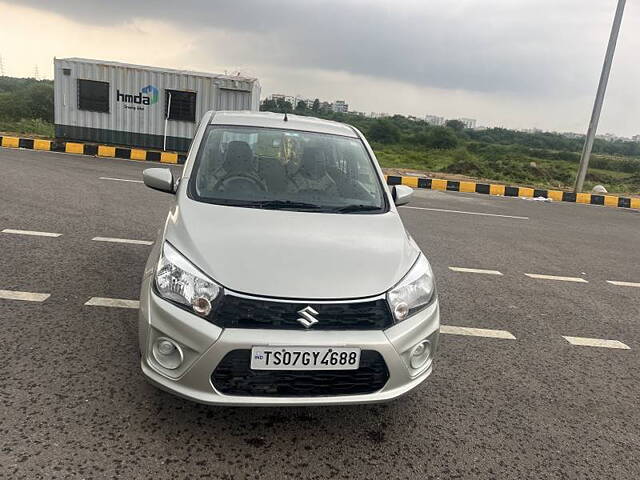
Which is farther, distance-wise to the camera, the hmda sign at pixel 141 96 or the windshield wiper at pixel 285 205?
A: the hmda sign at pixel 141 96

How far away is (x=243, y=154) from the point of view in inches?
142

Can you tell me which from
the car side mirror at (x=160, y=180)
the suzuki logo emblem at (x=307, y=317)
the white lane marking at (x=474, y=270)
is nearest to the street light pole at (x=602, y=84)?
the white lane marking at (x=474, y=270)

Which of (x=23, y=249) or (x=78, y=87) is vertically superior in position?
(x=78, y=87)

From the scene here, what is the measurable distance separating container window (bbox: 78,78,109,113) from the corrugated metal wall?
11 centimetres

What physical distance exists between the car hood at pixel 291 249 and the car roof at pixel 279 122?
1.06 metres

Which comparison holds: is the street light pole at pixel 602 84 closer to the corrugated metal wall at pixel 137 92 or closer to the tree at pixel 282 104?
the corrugated metal wall at pixel 137 92

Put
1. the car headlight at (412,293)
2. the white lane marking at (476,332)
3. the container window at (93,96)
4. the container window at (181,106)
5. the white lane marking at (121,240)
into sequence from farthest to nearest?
the container window at (181,106), the container window at (93,96), the white lane marking at (121,240), the white lane marking at (476,332), the car headlight at (412,293)

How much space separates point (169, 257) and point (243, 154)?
126 cm

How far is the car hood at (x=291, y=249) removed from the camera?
2418 mm

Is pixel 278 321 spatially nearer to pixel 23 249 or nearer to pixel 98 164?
pixel 23 249

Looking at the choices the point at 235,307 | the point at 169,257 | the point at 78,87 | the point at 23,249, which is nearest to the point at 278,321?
the point at 235,307

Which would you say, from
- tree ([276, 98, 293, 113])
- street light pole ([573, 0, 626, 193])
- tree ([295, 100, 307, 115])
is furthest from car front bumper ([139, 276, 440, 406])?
street light pole ([573, 0, 626, 193])

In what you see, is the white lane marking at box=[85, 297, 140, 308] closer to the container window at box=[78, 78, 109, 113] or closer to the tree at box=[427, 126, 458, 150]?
the container window at box=[78, 78, 109, 113]

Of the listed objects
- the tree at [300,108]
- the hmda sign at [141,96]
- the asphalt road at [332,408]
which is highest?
the hmda sign at [141,96]
